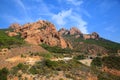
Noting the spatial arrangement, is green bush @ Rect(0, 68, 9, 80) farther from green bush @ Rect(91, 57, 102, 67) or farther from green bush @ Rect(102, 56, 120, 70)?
green bush @ Rect(102, 56, 120, 70)

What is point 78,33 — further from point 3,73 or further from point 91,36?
point 3,73

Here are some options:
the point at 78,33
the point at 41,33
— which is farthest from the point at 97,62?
the point at 78,33

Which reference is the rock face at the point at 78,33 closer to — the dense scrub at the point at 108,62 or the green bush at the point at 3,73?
the dense scrub at the point at 108,62

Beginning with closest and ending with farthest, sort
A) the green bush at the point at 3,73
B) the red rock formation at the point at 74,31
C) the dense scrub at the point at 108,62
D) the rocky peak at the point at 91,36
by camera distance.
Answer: the green bush at the point at 3,73 < the dense scrub at the point at 108,62 < the rocky peak at the point at 91,36 < the red rock formation at the point at 74,31

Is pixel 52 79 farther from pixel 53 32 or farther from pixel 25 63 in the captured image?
pixel 53 32

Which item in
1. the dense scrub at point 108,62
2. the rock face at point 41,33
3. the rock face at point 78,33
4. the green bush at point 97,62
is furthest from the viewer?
the rock face at point 78,33

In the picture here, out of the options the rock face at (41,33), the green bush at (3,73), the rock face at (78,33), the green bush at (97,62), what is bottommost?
the green bush at (3,73)

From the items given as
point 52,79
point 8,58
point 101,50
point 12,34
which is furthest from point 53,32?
point 52,79

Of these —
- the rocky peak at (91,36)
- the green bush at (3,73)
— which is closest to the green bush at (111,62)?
the green bush at (3,73)

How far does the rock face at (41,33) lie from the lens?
97312 millimetres

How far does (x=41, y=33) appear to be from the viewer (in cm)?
10331

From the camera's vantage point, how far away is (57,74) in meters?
40.6

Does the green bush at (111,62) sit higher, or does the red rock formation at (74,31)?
the red rock formation at (74,31)

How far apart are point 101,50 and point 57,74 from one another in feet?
257
